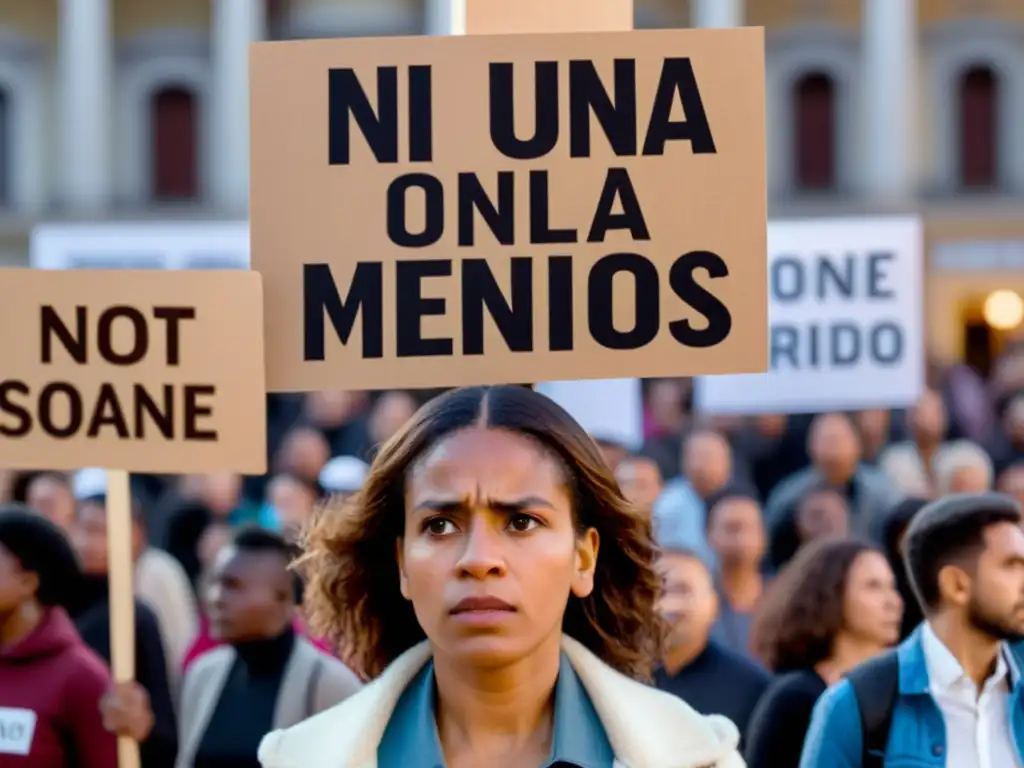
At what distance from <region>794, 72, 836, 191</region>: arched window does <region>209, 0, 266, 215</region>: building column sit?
926 centimetres

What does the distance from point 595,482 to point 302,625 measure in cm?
488

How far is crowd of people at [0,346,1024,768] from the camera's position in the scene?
2727mm

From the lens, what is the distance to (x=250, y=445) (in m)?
3.70

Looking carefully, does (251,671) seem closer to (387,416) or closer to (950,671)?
(950,671)

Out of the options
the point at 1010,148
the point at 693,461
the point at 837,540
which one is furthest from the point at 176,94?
the point at 837,540

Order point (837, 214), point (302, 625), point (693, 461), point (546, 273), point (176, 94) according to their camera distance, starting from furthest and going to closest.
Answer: point (176, 94) < point (837, 214) < point (693, 461) < point (302, 625) < point (546, 273)

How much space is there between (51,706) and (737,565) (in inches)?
126

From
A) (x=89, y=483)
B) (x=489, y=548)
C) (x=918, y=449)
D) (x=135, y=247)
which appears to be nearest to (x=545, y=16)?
(x=489, y=548)

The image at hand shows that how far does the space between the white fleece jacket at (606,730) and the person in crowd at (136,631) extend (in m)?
2.33

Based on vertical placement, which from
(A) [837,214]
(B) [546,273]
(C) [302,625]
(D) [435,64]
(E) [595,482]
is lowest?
(C) [302,625]

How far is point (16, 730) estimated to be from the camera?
487 cm

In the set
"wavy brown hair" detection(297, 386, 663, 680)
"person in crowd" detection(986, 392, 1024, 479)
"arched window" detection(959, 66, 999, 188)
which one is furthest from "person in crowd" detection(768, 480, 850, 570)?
"arched window" detection(959, 66, 999, 188)

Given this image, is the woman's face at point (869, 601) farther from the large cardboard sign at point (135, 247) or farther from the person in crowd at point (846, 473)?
the large cardboard sign at point (135, 247)

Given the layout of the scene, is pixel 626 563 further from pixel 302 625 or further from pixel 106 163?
pixel 106 163
